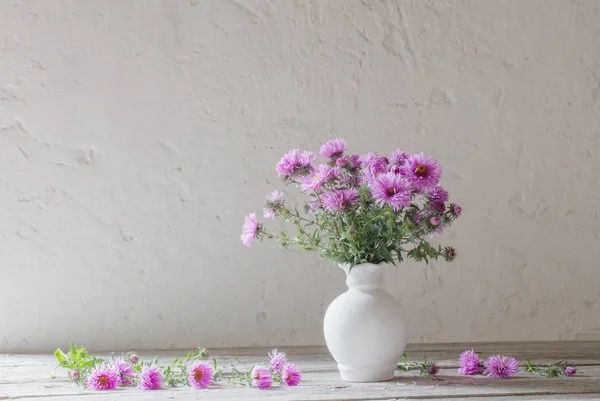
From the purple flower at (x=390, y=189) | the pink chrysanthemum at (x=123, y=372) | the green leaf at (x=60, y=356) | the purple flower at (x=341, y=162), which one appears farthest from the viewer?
the green leaf at (x=60, y=356)

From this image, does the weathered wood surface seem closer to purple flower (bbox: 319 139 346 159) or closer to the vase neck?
the vase neck

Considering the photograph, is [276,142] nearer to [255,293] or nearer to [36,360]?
[255,293]

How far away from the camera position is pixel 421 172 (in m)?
1.58

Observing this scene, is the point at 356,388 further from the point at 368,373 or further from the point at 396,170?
the point at 396,170

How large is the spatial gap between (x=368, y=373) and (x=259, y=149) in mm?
1175

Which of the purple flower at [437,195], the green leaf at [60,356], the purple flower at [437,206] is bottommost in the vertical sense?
the green leaf at [60,356]

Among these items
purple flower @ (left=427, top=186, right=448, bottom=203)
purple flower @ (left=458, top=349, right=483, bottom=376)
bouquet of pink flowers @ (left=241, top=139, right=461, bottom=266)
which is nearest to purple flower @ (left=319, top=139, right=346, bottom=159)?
bouquet of pink flowers @ (left=241, top=139, right=461, bottom=266)

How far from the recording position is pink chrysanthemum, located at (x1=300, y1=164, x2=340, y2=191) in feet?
5.25

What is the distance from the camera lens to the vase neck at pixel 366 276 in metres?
1.69

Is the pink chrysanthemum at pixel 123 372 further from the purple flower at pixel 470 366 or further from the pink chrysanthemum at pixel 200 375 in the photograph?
the purple flower at pixel 470 366

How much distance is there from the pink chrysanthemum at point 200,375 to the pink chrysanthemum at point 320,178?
47 cm

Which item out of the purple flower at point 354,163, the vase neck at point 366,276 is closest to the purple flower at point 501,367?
the vase neck at point 366,276

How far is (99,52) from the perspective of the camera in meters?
2.65

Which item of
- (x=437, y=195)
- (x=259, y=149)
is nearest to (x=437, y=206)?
(x=437, y=195)
